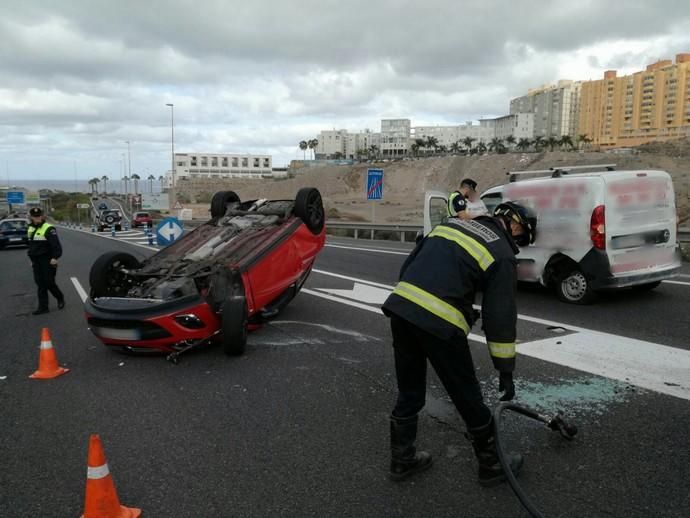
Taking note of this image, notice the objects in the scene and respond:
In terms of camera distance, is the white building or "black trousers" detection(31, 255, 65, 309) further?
the white building

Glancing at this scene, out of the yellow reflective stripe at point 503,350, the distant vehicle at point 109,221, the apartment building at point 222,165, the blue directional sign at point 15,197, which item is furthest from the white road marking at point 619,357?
the apartment building at point 222,165

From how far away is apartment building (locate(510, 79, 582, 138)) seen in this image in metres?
144

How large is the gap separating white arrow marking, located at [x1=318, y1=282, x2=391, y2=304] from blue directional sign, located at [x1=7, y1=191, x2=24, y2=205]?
3143 inches

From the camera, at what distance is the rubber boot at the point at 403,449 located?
126 inches

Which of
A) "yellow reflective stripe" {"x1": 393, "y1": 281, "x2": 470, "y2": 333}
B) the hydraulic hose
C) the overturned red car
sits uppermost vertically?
"yellow reflective stripe" {"x1": 393, "y1": 281, "x2": 470, "y2": 333}

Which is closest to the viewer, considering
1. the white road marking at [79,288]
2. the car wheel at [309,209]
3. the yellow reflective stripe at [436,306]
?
the yellow reflective stripe at [436,306]

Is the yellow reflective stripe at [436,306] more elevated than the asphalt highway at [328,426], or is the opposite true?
the yellow reflective stripe at [436,306]

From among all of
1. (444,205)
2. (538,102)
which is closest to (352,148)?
(538,102)

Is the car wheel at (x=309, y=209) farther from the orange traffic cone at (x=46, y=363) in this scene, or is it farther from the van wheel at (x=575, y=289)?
the van wheel at (x=575, y=289)

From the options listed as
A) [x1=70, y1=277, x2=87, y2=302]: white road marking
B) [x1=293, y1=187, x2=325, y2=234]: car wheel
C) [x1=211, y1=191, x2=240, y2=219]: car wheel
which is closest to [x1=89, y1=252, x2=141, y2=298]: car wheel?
[x1=211, y1=191, x2=240, y2=219]: car wheel

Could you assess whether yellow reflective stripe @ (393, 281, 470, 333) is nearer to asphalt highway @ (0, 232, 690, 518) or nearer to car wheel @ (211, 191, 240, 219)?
asphalt highway @ (0, 232, 690, 518)

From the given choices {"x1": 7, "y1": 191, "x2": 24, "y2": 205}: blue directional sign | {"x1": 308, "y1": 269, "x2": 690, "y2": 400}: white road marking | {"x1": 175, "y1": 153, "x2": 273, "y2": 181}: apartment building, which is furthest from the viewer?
{"x1": 175, "y1": 153, "x2": 273, "y2": 181}: apartment building

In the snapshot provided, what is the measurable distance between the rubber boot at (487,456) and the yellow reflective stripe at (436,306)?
591 millimetres

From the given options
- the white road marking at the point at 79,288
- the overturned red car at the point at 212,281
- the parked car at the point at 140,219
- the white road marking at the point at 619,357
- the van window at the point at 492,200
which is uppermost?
the van window at the point at 492,200
